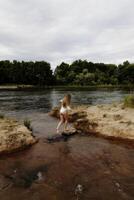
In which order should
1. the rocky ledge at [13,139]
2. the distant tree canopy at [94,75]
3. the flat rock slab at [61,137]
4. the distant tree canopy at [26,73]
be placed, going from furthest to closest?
the distant tree canopy at [94,75], the distant tree canopy at [26,73], the flat rock slab at [61,137], the rocky ledge at [13,139]

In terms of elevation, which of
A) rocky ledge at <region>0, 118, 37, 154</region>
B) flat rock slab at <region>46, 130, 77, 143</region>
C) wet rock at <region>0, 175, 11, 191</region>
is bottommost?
wet rock at <region>0, 175, 11, 191</region>

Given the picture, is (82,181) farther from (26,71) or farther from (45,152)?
(26,71)

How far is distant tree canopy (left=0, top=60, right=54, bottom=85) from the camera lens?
94.8 metres

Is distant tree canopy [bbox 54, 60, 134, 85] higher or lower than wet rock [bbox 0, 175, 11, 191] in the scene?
higher

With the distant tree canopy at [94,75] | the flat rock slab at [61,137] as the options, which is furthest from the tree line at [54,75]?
the flat rock slab at [61,137]

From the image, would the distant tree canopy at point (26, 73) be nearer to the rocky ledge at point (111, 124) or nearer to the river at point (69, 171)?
the rocky ledge at point (111, 124)

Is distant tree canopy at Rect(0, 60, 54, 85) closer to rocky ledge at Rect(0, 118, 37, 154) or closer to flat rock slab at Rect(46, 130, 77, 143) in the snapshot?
flat rock slab at Rect(46, 130, 77, 143)

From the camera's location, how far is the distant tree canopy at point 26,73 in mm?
94812

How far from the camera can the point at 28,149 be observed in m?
9.35

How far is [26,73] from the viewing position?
315 feet

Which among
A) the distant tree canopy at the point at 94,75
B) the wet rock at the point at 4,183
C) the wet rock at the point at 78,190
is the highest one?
the distant tree canopy at the point at 94,75

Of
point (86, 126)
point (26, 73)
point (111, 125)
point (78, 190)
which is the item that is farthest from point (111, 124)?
point (26, 73)

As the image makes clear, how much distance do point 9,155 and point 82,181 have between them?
3.33 meters

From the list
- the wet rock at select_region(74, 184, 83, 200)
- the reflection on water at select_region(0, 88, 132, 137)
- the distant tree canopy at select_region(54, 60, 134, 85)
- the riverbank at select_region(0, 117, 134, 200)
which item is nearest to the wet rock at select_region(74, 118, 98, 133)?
the reflection on water at select_region(0, 88, 132, 137)
